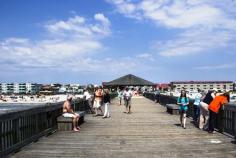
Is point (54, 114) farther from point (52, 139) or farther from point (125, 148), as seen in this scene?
point (125, 148)

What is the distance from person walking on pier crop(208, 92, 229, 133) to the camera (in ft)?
45.1

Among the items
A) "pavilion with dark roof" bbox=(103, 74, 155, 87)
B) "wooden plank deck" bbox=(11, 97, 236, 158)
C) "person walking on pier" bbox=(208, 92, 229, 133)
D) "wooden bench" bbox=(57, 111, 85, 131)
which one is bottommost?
"wooden plank deck" bbox=(11, 97, 236, 158)

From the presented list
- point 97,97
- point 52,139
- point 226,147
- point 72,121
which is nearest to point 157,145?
point 226,147

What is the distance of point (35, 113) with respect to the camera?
1213 cm

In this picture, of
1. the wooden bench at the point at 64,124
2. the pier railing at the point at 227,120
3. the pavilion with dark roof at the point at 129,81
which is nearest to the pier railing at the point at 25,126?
the wooden bench at the point at 64,124

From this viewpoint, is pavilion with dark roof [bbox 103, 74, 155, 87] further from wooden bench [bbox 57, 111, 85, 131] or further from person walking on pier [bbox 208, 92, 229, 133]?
person walking on pier [bbox 208, 92, 229, 133]

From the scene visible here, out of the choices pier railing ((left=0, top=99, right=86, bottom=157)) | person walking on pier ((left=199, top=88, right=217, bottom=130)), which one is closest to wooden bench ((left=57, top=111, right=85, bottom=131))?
pier railing ((left=0, top=99, right=86, bottom=157))

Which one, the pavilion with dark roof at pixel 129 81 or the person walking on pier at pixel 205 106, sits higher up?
the pavilion with dark roof at pixel 129 81

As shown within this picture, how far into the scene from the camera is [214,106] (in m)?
13.8

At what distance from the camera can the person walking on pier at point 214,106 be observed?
13.8m

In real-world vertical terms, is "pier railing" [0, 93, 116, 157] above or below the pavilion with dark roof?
below

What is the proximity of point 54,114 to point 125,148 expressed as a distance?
16.0 ft

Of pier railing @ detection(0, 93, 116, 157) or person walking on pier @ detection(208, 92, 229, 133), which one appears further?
person walking on pier @ detection(208, 92, 229, 133)

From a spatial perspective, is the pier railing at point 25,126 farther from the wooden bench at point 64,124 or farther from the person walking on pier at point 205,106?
the person walking on pier at point 205,106
